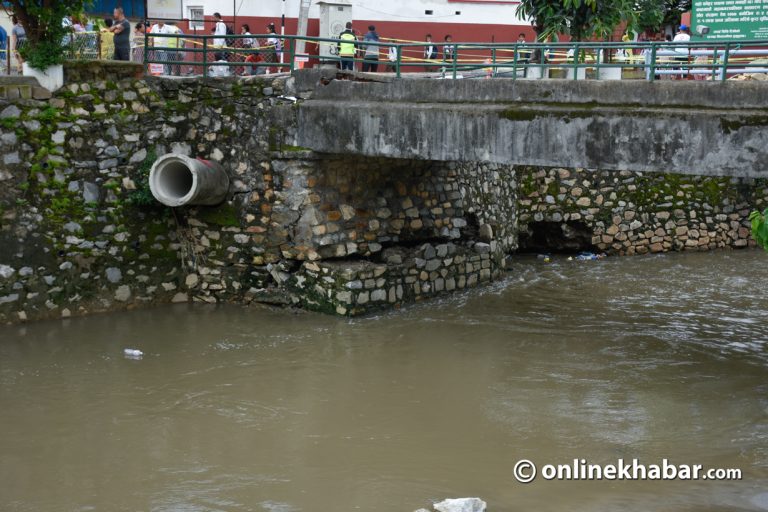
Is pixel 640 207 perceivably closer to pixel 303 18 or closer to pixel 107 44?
pixel 303 18

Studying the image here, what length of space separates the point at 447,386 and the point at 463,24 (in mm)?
14560

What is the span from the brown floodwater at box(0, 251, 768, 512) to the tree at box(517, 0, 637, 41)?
4.67m

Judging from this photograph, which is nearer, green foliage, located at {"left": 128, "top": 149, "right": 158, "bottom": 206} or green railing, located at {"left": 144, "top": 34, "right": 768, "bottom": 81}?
green railing, located at {"left": 144, "top": 34, "right": 768, "bottom": 81}

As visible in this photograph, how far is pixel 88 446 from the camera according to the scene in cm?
1020

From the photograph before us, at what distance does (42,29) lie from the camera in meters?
14.4

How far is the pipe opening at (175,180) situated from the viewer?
14797 mm

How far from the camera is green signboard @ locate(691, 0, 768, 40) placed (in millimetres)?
11703

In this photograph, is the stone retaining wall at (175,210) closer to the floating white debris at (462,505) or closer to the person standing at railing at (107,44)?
the person standing at railing at (107,44)

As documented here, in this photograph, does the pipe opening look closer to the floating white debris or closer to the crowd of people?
the crowd of people

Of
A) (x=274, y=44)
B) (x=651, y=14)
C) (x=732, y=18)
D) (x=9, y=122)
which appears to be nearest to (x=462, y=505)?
(x=732, y=18)

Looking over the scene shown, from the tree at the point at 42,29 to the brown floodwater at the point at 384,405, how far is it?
395 cm

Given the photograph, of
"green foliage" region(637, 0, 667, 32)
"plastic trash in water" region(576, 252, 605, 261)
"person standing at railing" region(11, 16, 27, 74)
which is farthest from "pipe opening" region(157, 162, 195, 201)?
"green foliage" region(637, 0, 667, 32)

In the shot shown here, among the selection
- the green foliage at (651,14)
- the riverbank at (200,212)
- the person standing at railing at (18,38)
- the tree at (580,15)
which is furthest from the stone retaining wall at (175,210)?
the green foliage at (651,14)

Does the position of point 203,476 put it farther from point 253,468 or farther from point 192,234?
point 192,234
